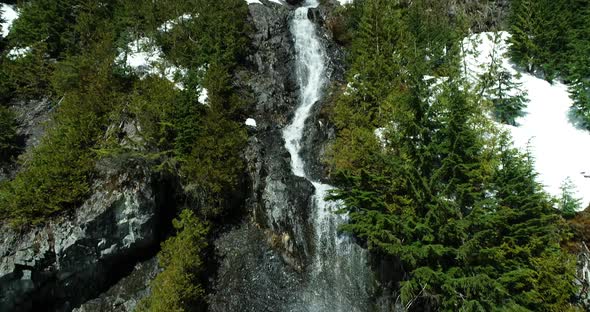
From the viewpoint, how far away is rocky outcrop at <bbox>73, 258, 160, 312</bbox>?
56.6ft

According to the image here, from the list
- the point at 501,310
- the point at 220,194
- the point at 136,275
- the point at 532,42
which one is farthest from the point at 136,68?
the point at 532,42

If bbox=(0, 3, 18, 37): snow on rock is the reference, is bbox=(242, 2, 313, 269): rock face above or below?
below

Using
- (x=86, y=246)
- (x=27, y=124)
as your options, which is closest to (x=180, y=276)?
(x=86, y=246)

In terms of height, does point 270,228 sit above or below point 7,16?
below

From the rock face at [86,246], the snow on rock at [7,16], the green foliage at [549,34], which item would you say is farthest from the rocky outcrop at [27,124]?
the green foliage at [549,34]

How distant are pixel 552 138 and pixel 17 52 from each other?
43941 mm

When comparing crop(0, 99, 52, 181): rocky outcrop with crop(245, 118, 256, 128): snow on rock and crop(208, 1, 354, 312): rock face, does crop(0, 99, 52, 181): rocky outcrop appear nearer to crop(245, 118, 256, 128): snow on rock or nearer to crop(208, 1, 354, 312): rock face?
crop(245, 118, 256, 128): snow on rock

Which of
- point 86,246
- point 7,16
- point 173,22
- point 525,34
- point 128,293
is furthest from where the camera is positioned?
point 7,16

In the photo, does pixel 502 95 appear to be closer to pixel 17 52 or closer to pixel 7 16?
pixel 17 52

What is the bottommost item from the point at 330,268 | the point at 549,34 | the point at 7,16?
the point at 330,268

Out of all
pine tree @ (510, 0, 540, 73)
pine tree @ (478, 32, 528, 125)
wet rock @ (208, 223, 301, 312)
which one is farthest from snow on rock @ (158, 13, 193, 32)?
pine tree @ (510, 0, 540, 73)

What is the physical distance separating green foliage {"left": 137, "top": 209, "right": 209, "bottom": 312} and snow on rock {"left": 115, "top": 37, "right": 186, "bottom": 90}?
1358 centimetres

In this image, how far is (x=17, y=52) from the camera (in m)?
27.2

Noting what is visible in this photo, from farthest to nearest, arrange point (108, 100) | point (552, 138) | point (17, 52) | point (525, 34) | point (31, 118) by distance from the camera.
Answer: point (525, 34), point (17, 52), point (552, 138), point (31, 118), point (108, 100)
